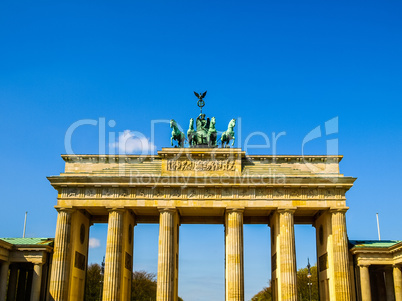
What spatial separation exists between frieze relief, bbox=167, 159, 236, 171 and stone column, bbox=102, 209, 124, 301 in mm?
6993

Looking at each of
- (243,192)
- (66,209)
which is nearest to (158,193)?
(243,192)

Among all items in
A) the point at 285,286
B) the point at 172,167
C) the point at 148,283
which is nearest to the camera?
the point at 285,286

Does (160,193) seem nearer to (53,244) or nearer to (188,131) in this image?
(188,131)

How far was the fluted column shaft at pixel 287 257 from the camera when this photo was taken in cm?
4556

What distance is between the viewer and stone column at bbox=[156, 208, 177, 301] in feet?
149

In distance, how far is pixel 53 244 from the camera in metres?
47.7

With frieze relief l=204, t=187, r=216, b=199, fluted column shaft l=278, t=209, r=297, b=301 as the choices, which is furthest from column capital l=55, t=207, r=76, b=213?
fluted column shaft l=278, t=209, r=297, b=301

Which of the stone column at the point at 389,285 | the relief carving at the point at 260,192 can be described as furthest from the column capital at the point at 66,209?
the stone column at the point at 389,285

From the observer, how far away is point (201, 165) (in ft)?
161

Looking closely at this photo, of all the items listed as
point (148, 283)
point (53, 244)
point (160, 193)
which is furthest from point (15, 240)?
point (148, 283)

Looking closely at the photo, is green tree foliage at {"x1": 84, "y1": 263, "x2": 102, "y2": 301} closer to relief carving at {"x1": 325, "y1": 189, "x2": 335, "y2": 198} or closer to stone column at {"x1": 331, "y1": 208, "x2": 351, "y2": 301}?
stone column at {"x1": 331, "y1": 208, "x2": 351, "y2": 301}

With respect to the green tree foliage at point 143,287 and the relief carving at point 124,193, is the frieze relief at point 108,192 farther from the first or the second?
the green tree foliage at point 143,287

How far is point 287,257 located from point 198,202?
10268mm

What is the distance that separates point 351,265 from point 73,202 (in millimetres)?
28381
